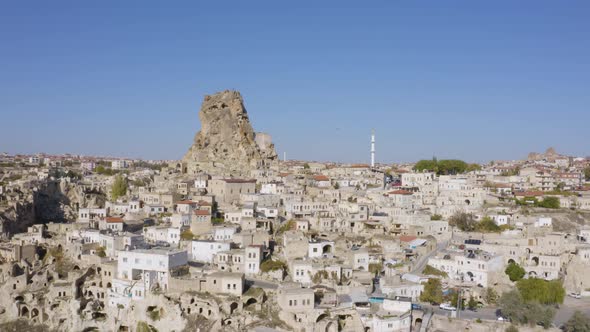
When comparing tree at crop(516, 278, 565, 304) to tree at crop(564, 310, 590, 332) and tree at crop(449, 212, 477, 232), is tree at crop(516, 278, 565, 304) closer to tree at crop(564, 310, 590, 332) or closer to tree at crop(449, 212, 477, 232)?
tree at crop(564, 310, 590, 332)

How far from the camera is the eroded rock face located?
65631 mm

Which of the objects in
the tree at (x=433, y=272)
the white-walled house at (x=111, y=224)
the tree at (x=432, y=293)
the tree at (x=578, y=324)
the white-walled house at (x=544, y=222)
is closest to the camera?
the tree at (x=578, y=324)

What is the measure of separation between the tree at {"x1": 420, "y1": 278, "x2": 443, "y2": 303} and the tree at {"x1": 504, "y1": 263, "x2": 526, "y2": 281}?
5.27 m

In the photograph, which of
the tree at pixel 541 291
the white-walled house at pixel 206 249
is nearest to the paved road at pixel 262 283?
the white-walled house at pixel 206 249

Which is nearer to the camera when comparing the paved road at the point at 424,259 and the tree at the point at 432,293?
the tree at the point at 432,293

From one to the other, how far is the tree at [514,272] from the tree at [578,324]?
592 centimetres

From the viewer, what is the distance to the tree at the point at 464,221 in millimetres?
43356

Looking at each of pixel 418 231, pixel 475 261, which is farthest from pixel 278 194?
pixel 475 261

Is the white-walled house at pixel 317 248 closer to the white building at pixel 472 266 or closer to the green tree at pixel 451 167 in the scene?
the white building at pixel 472 266

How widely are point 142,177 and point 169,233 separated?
35.8m

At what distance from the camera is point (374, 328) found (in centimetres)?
2867

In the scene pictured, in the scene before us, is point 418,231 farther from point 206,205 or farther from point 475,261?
point 206,205

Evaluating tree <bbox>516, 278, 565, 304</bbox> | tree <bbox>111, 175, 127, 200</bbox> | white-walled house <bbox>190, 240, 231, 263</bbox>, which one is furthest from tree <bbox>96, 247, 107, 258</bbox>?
tree <bbox>516, 278, 565, 304</bbox>

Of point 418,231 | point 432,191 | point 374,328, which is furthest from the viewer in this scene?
point 432,191
